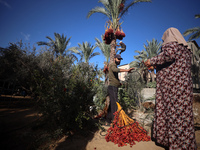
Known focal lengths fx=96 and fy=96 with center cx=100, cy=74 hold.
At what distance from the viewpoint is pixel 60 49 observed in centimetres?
1537

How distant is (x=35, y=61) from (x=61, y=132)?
6.99 meters

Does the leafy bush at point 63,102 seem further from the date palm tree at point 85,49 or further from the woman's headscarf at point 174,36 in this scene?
the date palm tree at point 85,49

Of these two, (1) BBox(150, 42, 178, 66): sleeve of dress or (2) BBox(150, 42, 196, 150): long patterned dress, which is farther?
(1) BBox(150, 42, 178, 66): sleeve of dress

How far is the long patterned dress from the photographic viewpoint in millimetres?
1764

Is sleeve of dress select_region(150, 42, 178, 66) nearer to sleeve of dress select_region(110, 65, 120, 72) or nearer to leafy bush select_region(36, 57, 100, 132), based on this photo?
sleeve of dress select_region(110, 65, 120, 72)

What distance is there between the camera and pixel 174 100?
6.24 feet

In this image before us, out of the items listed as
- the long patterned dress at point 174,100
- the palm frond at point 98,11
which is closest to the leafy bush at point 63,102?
the long patterned dress at point 174,100

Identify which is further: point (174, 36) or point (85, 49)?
point (85, 49)

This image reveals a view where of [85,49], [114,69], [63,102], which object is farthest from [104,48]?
[63,102]

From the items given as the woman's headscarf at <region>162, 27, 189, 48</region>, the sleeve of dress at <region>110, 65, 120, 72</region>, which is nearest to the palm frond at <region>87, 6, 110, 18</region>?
the sleeve of dress at <region>110, 65, 120, 72</region>

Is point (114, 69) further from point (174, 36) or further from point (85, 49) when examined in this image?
point (85, 49)

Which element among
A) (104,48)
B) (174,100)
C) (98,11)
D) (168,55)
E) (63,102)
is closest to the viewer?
(174,100)

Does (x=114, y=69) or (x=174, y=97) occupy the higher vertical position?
(x=114, y=69)

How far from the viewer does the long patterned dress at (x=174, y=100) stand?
1.76 metres
